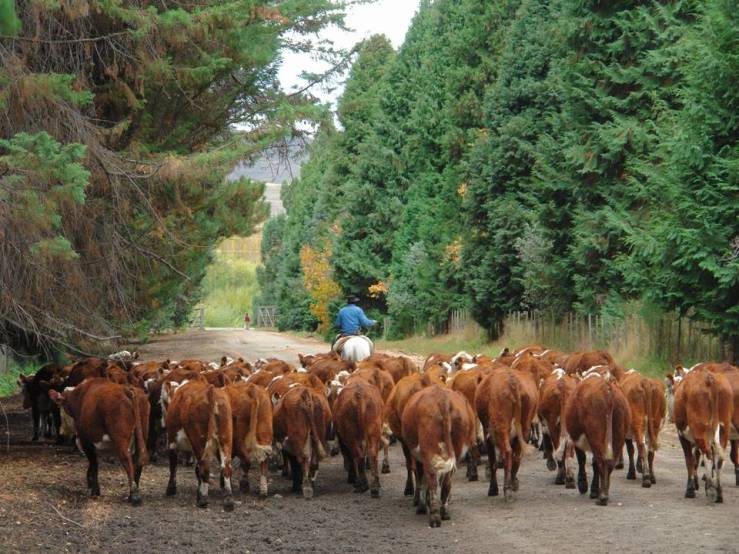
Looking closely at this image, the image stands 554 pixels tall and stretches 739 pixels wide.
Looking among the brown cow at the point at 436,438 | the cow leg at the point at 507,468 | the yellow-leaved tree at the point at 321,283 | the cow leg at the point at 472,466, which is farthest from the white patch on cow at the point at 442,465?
the yellow-leaved tree at the point at 321,283

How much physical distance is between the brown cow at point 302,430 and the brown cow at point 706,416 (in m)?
4.22

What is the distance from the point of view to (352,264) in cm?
5975

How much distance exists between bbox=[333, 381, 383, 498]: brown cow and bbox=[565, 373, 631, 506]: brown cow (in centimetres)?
227

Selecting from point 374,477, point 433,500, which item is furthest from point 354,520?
point 374,477

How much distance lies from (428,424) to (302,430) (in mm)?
2452

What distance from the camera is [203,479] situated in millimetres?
13312

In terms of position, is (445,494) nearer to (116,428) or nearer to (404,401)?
(404,401)

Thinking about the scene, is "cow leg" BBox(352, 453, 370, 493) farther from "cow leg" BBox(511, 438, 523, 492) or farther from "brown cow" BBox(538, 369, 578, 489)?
"brown cow" BBox(538, 369, 578, 489)

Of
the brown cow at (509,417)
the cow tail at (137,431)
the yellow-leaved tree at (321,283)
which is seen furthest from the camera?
the yellow-leaved tree at (321,283)

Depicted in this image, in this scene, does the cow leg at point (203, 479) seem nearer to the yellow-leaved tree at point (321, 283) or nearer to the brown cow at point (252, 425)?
the brown cow at point (252, 425)

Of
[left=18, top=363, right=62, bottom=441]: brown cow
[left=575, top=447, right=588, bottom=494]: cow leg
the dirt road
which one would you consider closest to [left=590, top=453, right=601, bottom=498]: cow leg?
the dirt road

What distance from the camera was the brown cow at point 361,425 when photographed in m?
14.1

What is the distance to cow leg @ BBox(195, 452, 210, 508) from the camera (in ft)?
43.3

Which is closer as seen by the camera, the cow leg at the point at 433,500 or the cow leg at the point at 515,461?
the cow leg at the point at 433,500
